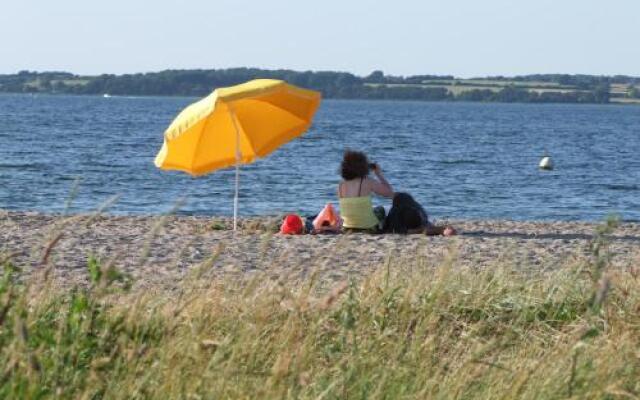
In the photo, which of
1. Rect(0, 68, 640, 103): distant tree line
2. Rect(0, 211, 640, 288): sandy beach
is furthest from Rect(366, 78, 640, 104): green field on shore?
Rect(0, 211, 640, 288): sandy beach

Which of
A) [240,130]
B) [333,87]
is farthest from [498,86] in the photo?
[240,130]

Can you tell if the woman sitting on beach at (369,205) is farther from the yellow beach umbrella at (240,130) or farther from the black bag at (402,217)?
the yellow beach umbrella at (240,130)

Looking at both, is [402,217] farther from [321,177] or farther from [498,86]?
[498,86]

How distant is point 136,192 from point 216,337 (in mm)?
24474

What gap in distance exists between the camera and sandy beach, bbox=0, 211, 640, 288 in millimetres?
10148

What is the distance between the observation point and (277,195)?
3027 cm

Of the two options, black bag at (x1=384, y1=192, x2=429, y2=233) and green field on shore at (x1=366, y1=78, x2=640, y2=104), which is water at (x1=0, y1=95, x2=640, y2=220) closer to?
black bag at (x1=384, y1=192, x2=429, y2=233)

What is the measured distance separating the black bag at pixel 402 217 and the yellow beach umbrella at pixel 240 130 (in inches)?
54.3

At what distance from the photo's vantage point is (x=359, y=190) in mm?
14039

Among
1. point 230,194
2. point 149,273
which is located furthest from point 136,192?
point 149,273

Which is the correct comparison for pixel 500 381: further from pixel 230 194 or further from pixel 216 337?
pixel 230 194

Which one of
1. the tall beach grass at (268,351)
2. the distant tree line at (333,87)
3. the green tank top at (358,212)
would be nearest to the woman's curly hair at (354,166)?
the green tank top at (358,212)

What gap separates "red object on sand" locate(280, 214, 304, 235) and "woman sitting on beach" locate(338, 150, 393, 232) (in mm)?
478

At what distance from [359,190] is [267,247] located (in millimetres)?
3620
